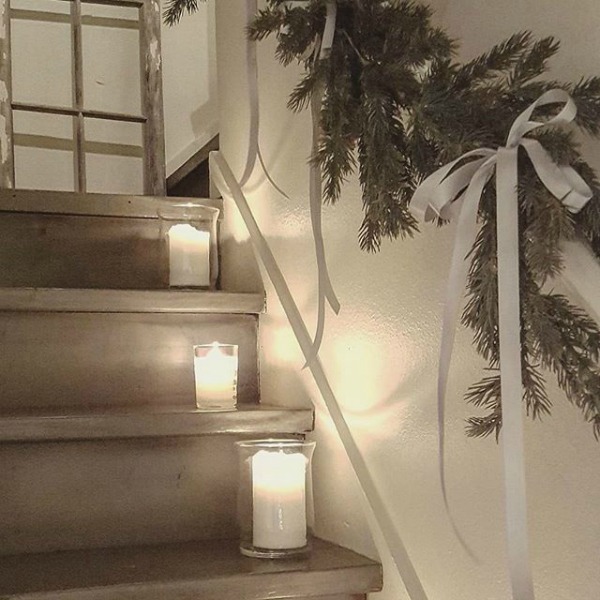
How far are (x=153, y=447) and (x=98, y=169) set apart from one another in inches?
65.5

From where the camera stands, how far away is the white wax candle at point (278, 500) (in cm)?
124

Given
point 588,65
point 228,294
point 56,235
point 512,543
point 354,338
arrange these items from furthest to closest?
point 56,235
point 228,294
point 354,338
point 588,65
point 512,543

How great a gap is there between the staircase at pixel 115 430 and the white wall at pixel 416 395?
94 millimetres

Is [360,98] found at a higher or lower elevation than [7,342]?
higher

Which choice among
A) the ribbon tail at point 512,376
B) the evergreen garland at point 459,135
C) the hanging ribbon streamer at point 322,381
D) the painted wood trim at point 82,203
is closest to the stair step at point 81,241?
the painted wood trim at point 82,203

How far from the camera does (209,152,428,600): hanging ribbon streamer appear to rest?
117cm

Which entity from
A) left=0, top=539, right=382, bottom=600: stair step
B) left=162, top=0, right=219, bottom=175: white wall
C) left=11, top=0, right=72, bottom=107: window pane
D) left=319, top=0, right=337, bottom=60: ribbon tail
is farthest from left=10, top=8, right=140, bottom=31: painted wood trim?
left=319, top=0, right=337, bottom=60: ribbon tail

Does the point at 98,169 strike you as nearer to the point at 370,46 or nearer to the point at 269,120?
the point at 269,120

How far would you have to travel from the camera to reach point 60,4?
9.26 ft

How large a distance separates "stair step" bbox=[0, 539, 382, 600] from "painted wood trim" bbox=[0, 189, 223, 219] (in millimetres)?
698

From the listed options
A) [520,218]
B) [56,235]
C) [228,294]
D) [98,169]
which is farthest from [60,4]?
[520,218]

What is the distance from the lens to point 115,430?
4.26 ft

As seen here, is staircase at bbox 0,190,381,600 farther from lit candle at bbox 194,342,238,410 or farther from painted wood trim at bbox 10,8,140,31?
painted wood trim at bbox 10,8,140,31

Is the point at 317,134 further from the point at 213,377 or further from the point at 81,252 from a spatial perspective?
Answer: the point at 81,252
